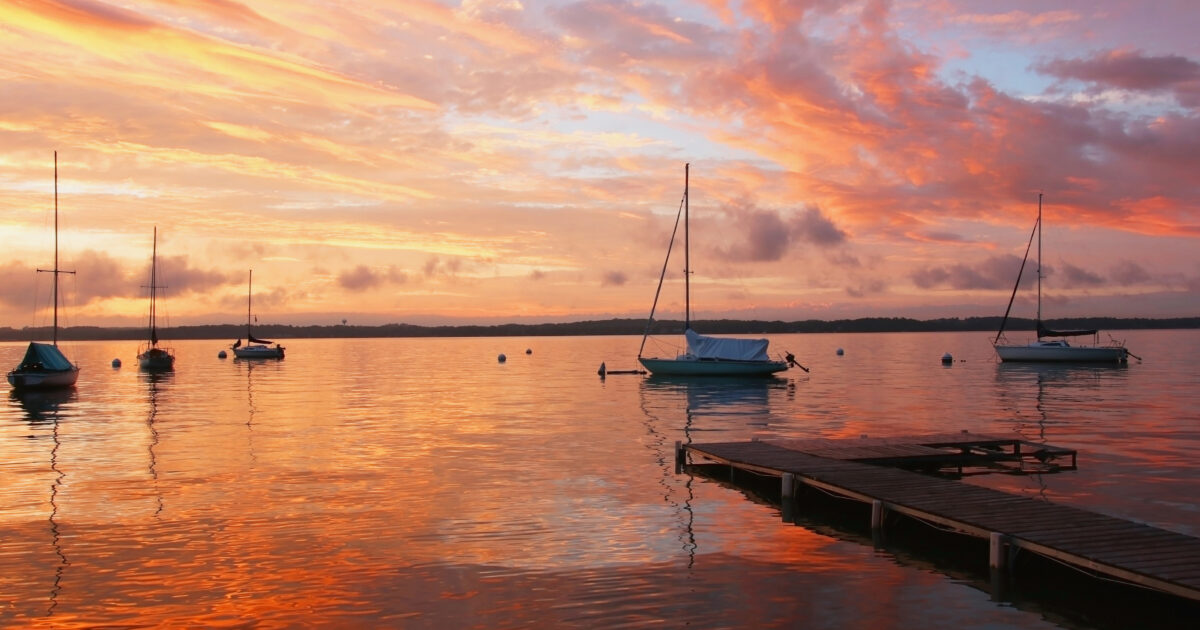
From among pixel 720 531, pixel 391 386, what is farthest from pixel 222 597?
pixel 391 386

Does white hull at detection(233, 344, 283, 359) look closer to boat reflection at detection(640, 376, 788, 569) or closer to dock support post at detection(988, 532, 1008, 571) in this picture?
boat reflection at detection(640, 376, 788, 569)

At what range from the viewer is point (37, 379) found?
6388cm

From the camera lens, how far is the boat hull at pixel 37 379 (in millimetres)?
63438

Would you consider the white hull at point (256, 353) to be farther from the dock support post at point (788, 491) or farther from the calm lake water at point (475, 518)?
the dock support post at point (788, 491)

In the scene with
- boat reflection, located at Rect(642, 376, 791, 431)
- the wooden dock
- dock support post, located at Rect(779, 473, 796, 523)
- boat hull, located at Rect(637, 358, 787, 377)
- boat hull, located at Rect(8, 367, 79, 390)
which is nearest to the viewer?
the wooden dock

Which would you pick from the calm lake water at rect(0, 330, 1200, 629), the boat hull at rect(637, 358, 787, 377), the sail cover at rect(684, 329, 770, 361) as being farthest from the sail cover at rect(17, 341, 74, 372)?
the sail cover at rect(684, 329, 770, 361)

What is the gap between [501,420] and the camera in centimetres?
4419

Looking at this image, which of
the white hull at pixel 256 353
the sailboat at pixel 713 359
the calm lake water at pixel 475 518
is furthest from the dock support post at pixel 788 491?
the white hull at pixel 256 353

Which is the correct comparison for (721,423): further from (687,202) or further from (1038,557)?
(687,202)

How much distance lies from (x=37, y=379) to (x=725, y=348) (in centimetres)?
5110

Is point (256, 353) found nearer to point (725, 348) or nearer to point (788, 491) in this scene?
point (725, 348)

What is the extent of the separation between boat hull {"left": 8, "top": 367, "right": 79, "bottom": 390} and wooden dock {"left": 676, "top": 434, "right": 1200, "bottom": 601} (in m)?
55.5

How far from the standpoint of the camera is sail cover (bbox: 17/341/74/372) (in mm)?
64688

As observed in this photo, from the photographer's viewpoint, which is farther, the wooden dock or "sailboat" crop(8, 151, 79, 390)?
"sailboat" crop(8, 151, 79, 390)
